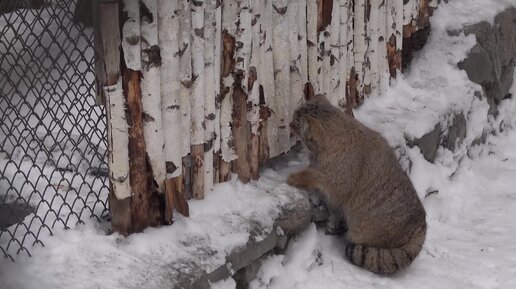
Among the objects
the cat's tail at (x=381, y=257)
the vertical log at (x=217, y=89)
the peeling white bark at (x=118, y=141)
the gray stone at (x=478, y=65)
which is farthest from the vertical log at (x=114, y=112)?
the gray stone at (x=478, y=65)

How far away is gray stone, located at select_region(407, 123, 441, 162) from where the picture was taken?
6422mm

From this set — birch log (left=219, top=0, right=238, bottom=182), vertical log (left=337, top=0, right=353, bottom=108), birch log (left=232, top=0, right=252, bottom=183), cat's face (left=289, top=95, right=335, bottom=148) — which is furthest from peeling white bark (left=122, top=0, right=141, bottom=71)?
vertical log (left=337, top=0, right=353, bottom=108)

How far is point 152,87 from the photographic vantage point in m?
4.27

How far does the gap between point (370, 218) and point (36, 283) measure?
2.25 meters

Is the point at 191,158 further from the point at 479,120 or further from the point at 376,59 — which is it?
the point at 479,120

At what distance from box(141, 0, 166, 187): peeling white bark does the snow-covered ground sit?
0.39 m

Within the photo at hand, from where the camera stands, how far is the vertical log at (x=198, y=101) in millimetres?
4508

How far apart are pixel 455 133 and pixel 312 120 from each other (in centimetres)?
224

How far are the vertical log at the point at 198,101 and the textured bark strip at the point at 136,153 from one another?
393mm

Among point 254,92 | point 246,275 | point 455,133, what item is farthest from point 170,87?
point 455,133

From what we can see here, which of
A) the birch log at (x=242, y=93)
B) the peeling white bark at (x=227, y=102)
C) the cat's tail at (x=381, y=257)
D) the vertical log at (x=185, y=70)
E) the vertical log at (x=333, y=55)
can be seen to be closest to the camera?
the vertical log at (x=185, y=70)

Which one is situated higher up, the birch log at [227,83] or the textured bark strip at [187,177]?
the birch log at [227,83]

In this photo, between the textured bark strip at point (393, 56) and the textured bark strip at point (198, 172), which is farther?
the textured bark strip at point (393, 56)

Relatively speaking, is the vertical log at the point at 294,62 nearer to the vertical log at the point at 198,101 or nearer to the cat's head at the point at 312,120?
the cat's head at the point at 312,120
